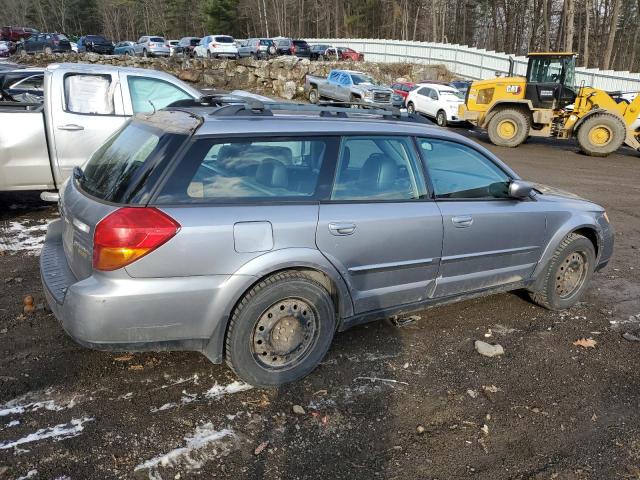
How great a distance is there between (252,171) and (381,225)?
0.90 meters

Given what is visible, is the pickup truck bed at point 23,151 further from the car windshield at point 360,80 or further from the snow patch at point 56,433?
the car windshield at point 360,80

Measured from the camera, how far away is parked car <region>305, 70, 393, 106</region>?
23.2m

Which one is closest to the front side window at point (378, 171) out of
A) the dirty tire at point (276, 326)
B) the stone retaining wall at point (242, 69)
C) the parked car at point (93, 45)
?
the dirty tire at point (276, 326)

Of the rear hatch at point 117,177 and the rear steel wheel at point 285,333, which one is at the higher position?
the rear hatch at point 117,177

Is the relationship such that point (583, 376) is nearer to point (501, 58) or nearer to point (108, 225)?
point (108, 225)

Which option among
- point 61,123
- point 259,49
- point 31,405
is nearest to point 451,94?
point 61,123

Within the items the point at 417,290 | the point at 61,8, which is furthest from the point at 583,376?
the point at 61,8

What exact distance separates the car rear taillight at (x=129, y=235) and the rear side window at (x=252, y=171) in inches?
5.7

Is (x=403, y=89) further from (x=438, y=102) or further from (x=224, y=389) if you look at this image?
(x=224, y=389)

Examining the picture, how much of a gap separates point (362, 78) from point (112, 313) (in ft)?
77.9

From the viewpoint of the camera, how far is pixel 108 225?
2.80 meters

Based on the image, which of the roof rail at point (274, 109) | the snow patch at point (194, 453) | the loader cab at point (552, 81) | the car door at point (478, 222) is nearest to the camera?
the snow patch at point (194, 453)

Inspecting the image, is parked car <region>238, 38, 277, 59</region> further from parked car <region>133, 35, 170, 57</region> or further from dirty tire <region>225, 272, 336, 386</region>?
dirty tire <region>225, 272, 336, 386</region>

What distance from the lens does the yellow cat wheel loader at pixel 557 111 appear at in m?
14.5
